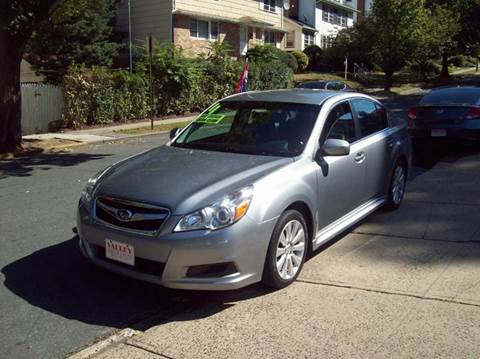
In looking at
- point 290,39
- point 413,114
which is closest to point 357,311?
point 413,114

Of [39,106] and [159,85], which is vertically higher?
[159,85]

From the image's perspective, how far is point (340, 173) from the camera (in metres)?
5.23

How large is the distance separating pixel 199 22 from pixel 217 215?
1195 inches

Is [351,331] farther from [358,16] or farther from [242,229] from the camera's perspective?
[358,16]

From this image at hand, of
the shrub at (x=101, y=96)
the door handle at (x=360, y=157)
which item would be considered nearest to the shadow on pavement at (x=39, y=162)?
the shrub at (x=101, y=96)

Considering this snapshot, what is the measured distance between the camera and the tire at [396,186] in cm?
663

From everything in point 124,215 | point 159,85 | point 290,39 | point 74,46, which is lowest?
point 124,215

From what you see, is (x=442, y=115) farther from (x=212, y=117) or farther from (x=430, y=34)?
(x=430, y=34)

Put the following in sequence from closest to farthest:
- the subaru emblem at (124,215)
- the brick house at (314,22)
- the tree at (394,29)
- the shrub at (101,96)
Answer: the subaru emblem at (124,215) → the shrub at (101,96) → the tree at (394,29) → the brick house at (314,22)

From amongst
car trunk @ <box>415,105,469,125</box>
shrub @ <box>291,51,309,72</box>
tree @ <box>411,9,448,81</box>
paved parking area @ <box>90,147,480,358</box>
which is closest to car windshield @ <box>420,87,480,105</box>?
car trunk @ <box>415,105,469,125</box>

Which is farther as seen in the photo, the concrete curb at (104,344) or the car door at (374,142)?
the car door at (374,142)

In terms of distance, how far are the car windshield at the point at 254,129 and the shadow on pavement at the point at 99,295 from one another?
4.33ft

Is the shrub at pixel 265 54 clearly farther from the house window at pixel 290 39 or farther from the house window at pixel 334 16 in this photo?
the house window at pixel 334 16

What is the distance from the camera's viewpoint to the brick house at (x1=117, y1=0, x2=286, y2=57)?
1212 inches
